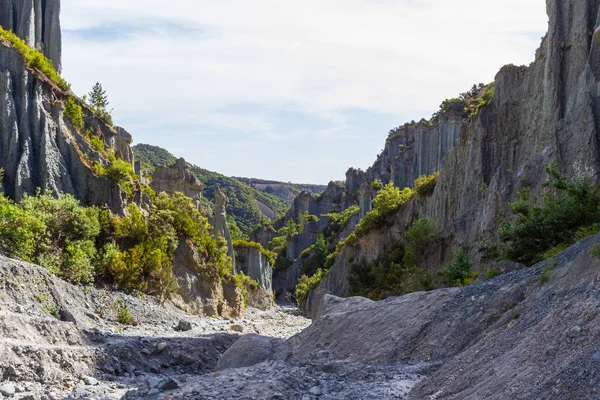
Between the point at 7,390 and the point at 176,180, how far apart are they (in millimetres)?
50244

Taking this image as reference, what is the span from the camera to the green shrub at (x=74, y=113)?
3023 centimetres

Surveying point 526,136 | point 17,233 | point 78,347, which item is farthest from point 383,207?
point 78,347

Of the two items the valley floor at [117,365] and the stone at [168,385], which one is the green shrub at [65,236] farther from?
the stone at [168,385]

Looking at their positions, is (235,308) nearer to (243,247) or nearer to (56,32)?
(56,32)

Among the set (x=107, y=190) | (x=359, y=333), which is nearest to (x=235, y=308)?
(x=107, y=190)

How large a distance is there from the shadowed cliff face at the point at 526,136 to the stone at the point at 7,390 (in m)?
18.5

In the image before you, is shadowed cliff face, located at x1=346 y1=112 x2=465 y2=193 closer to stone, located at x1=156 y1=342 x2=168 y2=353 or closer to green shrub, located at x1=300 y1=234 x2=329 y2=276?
green shrub, located at x1=300 y1=234 x2=329 y2=276

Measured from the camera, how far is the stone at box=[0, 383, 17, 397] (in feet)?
35.7

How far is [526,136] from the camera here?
2962cm

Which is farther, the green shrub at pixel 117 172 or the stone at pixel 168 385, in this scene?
the green shrub at pixel 117 172

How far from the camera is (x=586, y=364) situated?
6246 millimetres

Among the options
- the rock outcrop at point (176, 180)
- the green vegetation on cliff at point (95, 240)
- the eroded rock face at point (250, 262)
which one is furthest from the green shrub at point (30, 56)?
the eroded rock face at point (250, 262)

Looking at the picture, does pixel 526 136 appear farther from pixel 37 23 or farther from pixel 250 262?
pixel 250 262

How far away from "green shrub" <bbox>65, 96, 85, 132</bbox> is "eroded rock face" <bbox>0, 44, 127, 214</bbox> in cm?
35
